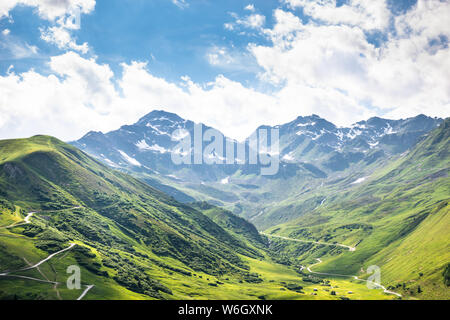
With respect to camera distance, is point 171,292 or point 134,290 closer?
point 134,290

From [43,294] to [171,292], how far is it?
2930 inches

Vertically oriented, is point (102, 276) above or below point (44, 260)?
below
